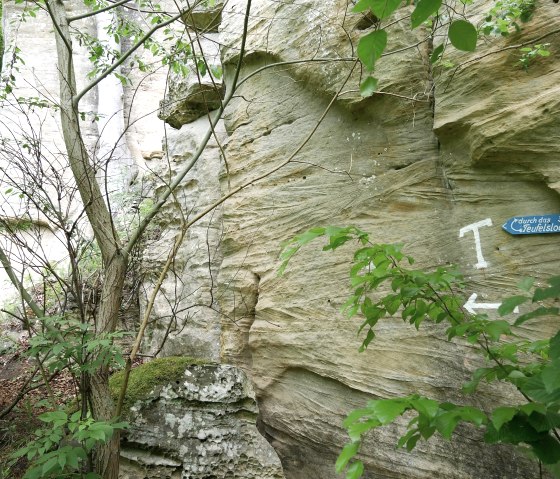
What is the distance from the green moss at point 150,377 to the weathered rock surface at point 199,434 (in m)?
0.05

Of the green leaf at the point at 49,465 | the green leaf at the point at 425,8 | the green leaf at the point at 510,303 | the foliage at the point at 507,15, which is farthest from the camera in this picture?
the foliage at the point at 507,15

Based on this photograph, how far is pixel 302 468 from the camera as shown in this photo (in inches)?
150

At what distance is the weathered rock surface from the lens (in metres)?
3.05

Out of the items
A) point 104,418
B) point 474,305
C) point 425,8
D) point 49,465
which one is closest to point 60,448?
point 49,465

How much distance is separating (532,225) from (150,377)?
2.89 m

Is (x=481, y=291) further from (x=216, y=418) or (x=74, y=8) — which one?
(x=74, y=8)

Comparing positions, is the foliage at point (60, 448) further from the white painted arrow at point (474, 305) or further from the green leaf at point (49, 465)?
the white painted arrow at point (474, 305)

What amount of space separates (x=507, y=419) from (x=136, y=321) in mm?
5660

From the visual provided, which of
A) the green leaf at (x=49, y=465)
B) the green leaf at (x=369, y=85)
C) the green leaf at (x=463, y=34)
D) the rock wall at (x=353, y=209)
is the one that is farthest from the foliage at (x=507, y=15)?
the green leaf at (x=49, y=465)

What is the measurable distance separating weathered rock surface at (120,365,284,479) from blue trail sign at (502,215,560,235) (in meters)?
2.25

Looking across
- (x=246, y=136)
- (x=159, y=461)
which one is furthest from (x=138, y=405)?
(x=246, y=136)

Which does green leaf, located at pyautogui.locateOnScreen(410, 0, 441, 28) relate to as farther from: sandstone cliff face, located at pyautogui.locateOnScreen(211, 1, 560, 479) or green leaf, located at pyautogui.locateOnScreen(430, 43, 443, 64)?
sandstone cliff face, located at pyautogui.locateOnScreen(211, 1, 560, 479)

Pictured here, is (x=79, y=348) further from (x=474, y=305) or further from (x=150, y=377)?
(x=474, y=305)

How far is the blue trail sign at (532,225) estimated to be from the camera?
114 inches
